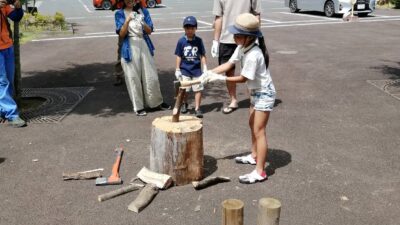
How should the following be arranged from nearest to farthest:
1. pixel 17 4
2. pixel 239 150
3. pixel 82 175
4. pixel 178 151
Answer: pixel 178 151 < pixel 82 175 < pixel 239 150 < pixel 17 4

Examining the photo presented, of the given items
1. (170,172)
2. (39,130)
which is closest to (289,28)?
(39,130)

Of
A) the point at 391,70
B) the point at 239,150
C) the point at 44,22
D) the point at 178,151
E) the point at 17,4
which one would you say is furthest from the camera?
the point at 44,22

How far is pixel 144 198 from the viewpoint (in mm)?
4145

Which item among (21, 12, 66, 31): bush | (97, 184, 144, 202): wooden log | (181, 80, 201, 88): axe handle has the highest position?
(21, 12, 66, 31): bush

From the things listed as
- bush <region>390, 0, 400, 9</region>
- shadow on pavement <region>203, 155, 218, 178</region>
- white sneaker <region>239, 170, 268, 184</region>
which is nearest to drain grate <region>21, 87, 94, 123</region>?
shadow on pavement <region>203, 155, 218, 178</region>

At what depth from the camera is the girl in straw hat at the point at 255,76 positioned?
4246 millimetres

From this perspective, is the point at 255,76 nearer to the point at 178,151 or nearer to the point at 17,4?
the point at 178,151

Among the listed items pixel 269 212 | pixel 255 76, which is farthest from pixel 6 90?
pixel 269 212

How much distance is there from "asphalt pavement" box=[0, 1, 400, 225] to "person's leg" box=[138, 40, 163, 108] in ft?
0.74

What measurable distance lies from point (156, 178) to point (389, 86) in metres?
5.54

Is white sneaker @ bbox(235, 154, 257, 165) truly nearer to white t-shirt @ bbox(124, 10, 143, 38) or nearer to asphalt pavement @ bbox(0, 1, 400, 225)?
asphalt pavement @ bbox(0, 1, 400, 225)

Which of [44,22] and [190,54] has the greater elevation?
[44,22]

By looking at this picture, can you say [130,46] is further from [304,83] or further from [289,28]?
[289,28]

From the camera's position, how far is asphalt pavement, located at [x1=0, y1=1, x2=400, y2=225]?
4.01 meters
